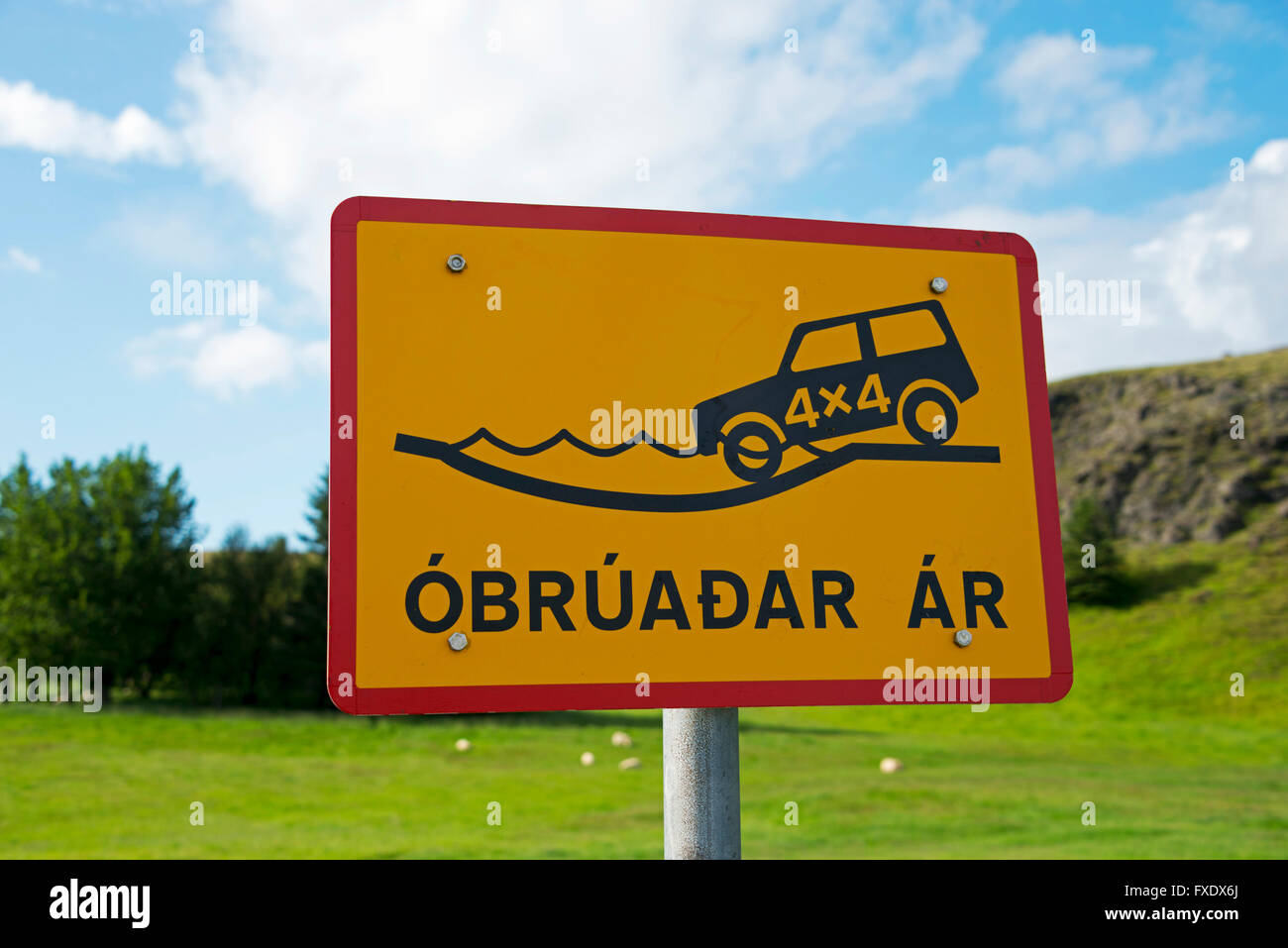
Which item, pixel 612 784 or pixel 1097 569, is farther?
pixel 1097 569

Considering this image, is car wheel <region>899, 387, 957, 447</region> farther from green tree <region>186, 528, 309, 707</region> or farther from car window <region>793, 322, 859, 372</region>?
green tree <region>186, 528, 309, 707</region>

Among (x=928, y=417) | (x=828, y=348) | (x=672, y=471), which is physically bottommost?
(x=672, y=471)

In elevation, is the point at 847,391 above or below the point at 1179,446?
below

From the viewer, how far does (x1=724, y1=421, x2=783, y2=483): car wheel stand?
2.51m

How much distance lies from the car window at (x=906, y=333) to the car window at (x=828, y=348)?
0.25 feet

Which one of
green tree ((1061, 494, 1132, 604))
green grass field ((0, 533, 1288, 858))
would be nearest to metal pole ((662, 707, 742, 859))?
green grass field ((0, 533, 1288, 858))

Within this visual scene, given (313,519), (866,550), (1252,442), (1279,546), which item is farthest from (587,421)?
(1252,442)

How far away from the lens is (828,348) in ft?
8.73

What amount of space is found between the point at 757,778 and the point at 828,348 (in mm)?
20535

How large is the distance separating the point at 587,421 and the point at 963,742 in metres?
32.2

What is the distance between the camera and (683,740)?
2426 mm

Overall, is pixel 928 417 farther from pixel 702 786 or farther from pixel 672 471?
pixel 702 786

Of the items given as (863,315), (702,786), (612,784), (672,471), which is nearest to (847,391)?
(863,315)
